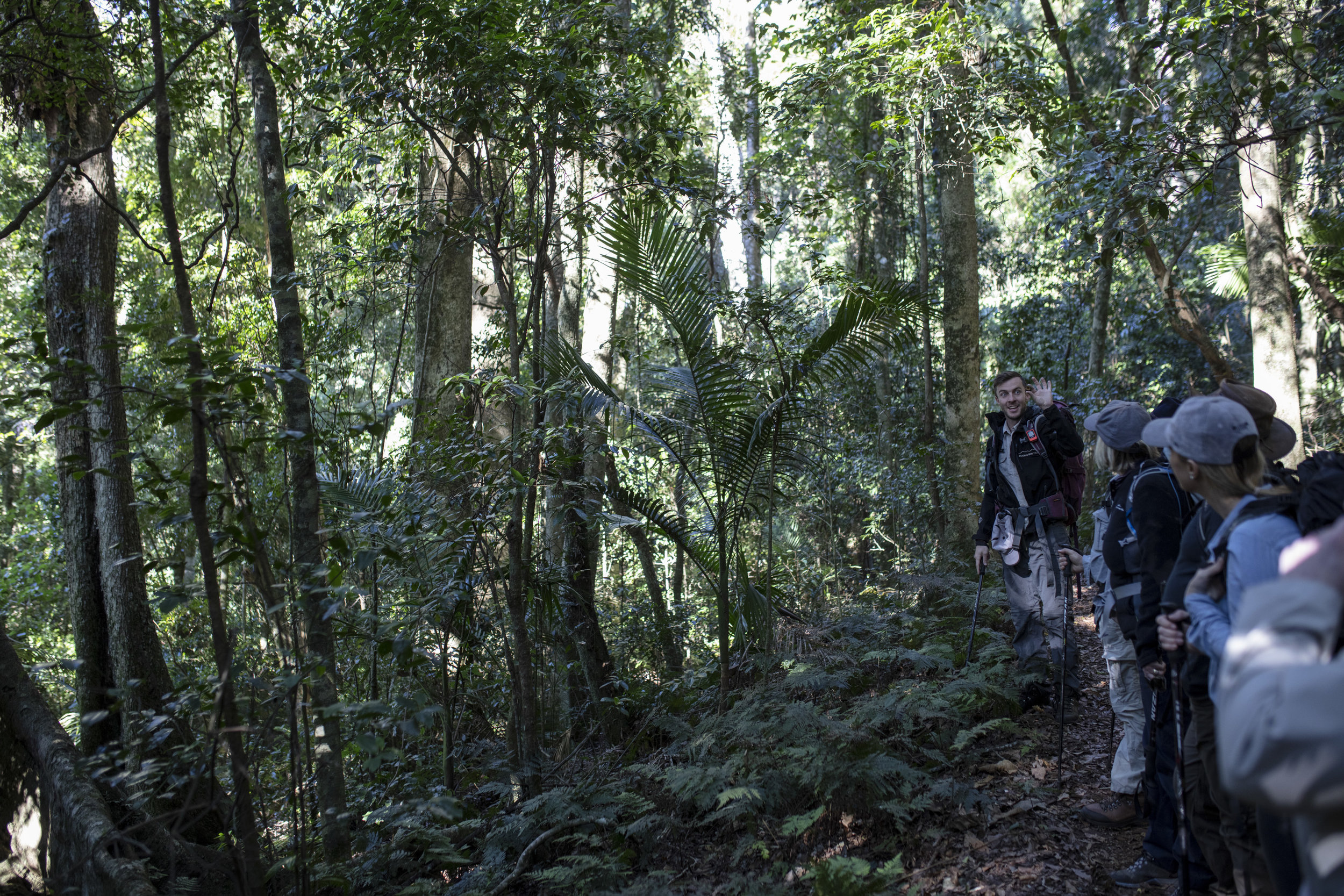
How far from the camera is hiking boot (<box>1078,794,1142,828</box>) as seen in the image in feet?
13.0

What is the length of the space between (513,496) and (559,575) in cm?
90

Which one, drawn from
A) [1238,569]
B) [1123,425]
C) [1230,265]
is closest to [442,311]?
[1123,425]

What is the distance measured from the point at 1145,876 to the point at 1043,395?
8.97ft

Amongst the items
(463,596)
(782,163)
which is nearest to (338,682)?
(463,596)

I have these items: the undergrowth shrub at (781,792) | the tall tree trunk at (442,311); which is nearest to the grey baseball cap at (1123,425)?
the undergrowth shrub at (781,792)

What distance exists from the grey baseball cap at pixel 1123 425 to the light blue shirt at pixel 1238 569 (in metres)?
1.51

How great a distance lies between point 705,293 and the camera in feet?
19.2

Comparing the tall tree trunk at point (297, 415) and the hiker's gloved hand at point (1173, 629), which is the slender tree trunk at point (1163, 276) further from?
the tall tree trunk at point (297, 415)

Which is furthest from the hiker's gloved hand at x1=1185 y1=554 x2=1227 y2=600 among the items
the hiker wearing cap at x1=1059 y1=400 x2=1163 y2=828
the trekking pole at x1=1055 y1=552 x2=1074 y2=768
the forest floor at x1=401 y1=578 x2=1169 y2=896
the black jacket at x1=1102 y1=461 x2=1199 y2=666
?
the trekking pole at x1=1055 y1=552 x2=1074 y2=768

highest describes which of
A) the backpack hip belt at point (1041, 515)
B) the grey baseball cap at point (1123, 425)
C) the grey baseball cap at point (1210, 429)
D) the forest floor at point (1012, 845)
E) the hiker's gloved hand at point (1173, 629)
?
the grey baseball cap at point (1123, 425)

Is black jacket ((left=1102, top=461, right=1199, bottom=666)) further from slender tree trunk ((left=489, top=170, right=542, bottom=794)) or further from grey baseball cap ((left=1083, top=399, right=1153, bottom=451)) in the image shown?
slender tree trunk ((left=489, top=170, right=542, bottom=794))

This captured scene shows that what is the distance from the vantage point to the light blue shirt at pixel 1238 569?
221 cm

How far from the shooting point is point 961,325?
8258 mm

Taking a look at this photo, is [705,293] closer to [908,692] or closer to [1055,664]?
[908,692]
